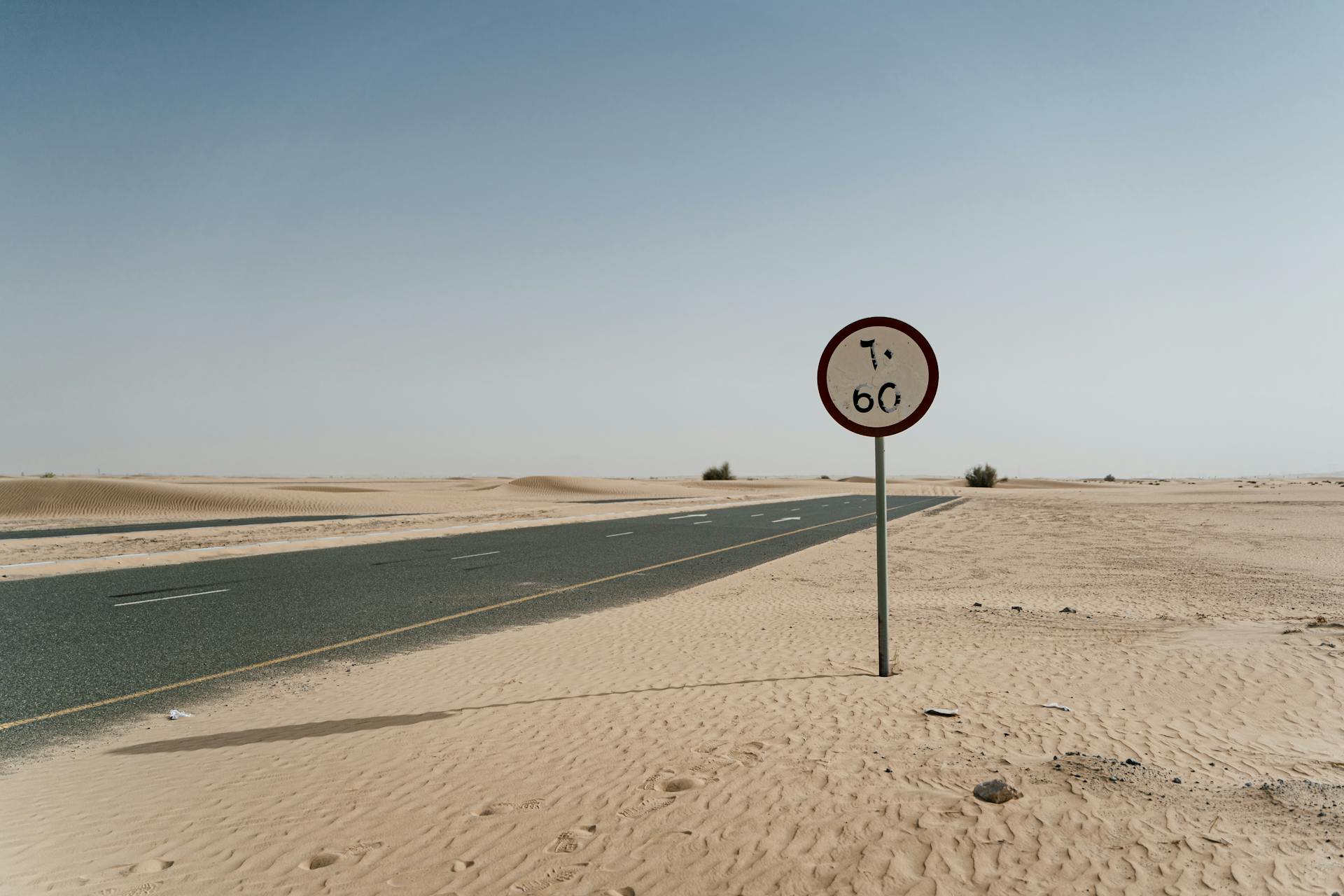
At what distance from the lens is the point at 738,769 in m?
4.64

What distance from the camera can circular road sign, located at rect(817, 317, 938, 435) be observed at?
6293 millimetres

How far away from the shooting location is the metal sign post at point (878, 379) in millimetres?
6293

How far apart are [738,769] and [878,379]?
10.7 ft

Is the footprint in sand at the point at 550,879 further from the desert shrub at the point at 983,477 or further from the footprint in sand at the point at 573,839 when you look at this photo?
the desert shrub at the point at 983,477

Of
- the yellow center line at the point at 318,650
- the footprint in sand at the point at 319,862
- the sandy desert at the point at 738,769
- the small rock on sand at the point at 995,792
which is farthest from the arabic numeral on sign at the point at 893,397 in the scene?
the yellow center line at the point at 318,650

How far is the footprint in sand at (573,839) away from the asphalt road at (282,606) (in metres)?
4.68

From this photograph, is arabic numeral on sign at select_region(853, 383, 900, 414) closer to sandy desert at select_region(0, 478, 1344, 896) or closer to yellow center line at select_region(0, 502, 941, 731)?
sandy desert at select_region(0, 478, 1344, 896)

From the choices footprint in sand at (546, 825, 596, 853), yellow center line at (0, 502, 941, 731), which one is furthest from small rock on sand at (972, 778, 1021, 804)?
yellow center line at (0, 502, 941, 731)

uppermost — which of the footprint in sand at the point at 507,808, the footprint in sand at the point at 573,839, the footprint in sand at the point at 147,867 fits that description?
the footprint in sand at the point at 573,839

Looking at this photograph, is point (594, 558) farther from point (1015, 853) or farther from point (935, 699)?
point (1015, 853)

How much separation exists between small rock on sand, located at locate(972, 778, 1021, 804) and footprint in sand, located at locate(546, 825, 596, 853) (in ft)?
6.51

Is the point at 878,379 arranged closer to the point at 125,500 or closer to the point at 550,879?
the point at 550,879

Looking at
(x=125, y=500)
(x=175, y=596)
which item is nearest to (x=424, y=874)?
(x=175, y=596)

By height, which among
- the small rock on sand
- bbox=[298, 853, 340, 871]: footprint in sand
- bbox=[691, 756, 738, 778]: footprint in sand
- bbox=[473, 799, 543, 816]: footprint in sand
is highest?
the small rock on sand
